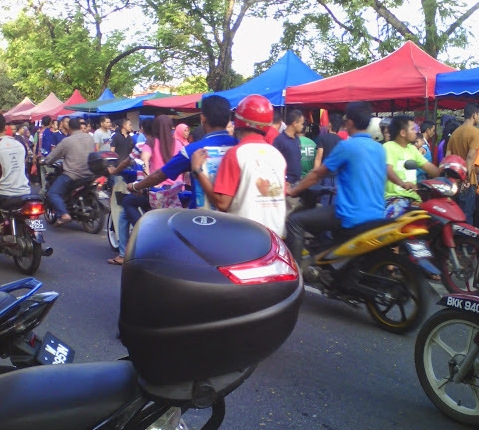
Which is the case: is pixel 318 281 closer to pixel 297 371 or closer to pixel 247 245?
pixel 297 371

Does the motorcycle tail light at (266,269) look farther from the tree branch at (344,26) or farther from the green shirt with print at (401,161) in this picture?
the tree branch at (344,26)

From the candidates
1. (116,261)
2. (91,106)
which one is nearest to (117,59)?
(91,106)

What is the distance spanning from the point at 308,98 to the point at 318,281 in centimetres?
616

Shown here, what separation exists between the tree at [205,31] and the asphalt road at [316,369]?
50.0 ft

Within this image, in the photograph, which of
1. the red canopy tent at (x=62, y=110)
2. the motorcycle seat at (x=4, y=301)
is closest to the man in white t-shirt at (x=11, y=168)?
the motorcycle seat at (x=4, y=301)

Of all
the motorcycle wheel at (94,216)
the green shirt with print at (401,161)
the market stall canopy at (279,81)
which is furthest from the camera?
the market stall canopy at (279,81)

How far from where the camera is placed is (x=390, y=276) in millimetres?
4852

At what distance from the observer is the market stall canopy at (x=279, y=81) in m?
12.0

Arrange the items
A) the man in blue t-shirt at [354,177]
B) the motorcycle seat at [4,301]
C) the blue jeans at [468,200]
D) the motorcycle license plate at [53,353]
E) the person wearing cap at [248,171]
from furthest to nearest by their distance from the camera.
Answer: the blue jeans at [468,200] → the man in blue t-shirt at [354,177] → the person wearing cap at [248,171] → the motorcycle license plate at [53,353] → the motorcycle seat at [4,301]

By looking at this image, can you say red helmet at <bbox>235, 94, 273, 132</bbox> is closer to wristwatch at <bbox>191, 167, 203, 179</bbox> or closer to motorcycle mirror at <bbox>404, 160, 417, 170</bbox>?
wristwatch at <bbox>191, 167, 203, 179</bbox>

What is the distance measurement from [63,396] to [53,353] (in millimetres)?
1136

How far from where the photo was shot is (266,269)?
1.64 metres

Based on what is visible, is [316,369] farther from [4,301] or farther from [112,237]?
[112,237]

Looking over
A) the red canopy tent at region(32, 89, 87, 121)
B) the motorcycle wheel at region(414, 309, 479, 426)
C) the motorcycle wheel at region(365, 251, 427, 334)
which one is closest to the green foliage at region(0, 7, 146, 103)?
the red canopy tent at region(32, 89, 87, 121)
